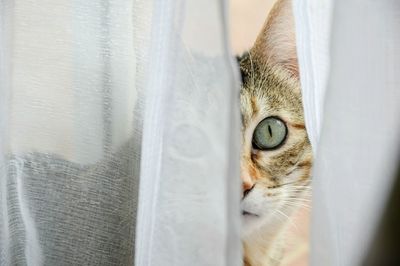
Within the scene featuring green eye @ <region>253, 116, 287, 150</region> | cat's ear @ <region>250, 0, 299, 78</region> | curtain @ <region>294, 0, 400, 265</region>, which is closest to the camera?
curtain @ <region>294, 0, 400, 265</region>

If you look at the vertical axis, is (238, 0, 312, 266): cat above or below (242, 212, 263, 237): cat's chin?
above

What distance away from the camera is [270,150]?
66 centimetres

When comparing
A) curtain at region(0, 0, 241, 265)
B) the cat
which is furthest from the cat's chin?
curtain at region(0, 0, 241, 265)

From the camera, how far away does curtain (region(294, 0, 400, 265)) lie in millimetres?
403

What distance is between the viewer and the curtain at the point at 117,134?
1.38 feet

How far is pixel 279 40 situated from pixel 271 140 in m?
0.15

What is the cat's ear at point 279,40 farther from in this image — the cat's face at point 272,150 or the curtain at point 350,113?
the curtain at point 350,113

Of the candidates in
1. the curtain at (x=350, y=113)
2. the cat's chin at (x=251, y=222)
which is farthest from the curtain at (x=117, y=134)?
the cat's chin at (x=251, y=222)

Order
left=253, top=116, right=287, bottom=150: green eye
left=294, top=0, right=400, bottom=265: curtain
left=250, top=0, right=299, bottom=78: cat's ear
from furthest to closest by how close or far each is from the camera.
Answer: left=253, top=116, right=287, bottom=150: green eye
left=250, top=0, right=299, bottom=78: cat's ear
left=294, top=0, right=400, bottom=265: curtain

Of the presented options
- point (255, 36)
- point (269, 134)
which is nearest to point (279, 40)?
point (255, 36)

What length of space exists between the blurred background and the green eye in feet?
0.35

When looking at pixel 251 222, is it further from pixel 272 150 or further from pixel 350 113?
pixel 350 113

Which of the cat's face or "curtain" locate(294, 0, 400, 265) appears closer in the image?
"curtain" locate(294, 0, 400, 265)

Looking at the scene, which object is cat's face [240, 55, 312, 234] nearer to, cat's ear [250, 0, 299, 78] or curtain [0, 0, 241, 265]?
cat's ear [250, 0, 299, 78]
